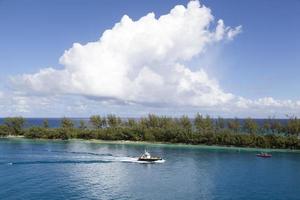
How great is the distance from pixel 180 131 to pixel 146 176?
61.0 meters

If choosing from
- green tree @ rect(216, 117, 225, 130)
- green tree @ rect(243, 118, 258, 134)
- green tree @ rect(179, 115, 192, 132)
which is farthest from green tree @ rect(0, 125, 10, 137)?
green tree @ rect(243, 118, 258, 134)

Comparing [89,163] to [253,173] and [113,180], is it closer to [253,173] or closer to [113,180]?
[113,180]

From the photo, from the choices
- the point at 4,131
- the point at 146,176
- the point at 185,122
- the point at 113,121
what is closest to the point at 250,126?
the point at 185,122

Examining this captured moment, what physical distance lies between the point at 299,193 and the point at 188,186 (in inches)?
723

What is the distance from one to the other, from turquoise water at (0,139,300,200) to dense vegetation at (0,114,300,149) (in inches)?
702

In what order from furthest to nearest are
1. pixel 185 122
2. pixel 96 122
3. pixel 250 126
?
pixel 96 122 < pixel 185 122 < pixel 250 126

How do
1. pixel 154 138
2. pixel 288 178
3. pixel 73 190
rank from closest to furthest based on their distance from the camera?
pixel 73 190, pixel 288 178, pixel 154 138

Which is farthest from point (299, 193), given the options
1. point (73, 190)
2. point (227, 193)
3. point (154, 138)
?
point (154, 138)

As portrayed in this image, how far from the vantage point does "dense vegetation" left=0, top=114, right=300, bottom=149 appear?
4865 inches

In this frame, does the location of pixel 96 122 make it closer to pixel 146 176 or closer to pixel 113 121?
pixel 113 121

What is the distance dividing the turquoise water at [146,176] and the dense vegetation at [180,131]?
1783 cm

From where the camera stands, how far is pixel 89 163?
3433 inches

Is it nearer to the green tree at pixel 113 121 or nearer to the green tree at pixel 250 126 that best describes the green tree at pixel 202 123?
the green tree at pixel 250 126

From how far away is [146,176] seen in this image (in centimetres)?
7394
